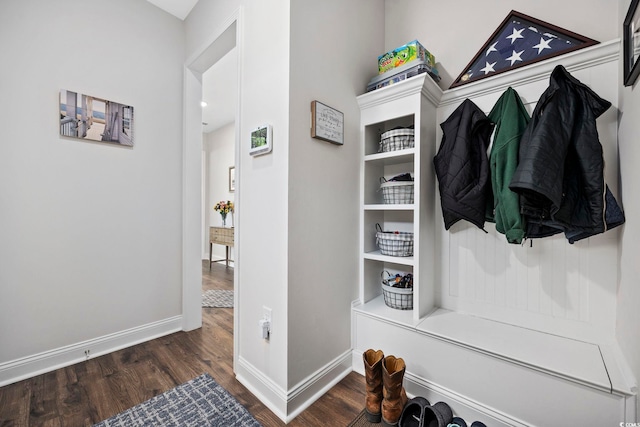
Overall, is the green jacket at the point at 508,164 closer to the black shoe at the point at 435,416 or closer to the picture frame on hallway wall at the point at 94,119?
the black shoe at the point at 435,416

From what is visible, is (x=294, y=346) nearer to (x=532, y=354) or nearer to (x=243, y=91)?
(x=532, y=354)

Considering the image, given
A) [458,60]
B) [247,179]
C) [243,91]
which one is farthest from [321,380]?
[458,60]

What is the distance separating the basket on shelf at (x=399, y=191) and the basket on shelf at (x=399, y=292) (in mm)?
502

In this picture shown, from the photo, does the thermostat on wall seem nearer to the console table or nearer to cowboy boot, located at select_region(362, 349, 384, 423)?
cowboy boot, located at select_region(362, 349, 384, 423)

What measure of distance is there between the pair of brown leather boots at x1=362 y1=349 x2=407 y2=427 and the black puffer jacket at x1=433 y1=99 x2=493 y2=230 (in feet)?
2.82

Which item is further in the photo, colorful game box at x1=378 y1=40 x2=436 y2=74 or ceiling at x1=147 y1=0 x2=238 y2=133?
ceiling at x1=147 y1=0 x2=238 y2=133

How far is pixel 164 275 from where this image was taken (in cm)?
228

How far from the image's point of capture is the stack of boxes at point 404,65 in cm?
157

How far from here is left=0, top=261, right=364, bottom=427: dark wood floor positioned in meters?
1.35

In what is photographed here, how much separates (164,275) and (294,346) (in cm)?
150

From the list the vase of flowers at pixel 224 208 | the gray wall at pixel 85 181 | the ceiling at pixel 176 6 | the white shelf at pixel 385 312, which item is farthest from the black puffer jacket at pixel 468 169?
the vase of flowers at pixel 224 208

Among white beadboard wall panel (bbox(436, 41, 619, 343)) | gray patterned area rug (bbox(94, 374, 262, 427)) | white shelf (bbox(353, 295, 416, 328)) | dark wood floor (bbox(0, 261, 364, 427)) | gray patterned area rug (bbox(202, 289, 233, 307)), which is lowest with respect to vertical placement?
dark wood floor (bbox(0, 261, 364, 427))

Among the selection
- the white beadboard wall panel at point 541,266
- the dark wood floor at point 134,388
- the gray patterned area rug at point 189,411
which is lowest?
the dark wood floor at point 134,388

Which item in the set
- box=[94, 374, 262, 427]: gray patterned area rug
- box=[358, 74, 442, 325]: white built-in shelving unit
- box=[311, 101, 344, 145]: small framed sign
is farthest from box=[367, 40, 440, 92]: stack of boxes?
box=[94, 374, 262, 427]: gray patterned area rug
